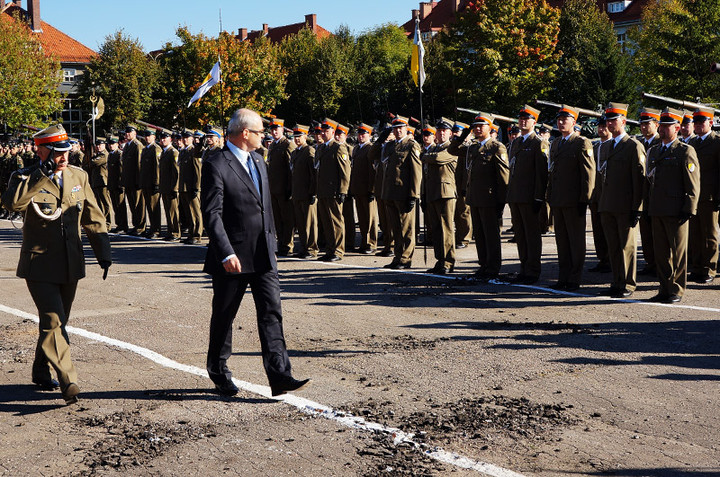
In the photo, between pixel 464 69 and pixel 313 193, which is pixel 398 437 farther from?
pixel 464 69

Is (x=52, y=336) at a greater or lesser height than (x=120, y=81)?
lesser

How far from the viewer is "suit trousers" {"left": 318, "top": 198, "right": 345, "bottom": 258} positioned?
1439 centimetres

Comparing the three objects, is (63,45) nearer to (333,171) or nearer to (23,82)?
(23,82)

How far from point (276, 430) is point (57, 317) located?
1875 mm

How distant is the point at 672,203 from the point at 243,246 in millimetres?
5775

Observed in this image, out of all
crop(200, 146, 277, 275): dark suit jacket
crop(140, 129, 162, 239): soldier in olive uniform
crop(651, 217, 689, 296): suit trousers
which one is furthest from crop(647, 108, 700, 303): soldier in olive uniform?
crop(140, 129, 162, 239): soldier in olive uniform

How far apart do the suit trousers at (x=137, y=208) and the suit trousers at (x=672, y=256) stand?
495 inches

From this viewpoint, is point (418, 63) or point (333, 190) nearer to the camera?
point (418, 63)

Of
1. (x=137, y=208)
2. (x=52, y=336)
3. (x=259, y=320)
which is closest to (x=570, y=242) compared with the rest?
(x=259, y=320)

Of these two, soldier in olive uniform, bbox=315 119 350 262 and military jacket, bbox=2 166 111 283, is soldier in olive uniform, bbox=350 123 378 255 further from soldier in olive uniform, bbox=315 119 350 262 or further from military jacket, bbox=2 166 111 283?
military jacket, bbox=2 166 111 283

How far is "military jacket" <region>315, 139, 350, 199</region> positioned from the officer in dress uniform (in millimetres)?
7970

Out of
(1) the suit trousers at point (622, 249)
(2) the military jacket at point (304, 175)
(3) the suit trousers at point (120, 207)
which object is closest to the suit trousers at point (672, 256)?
(1) the suit trousers at point (622, 249)

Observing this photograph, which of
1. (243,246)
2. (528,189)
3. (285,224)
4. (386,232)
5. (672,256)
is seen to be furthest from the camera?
(285,224)

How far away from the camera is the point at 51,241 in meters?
6.50
